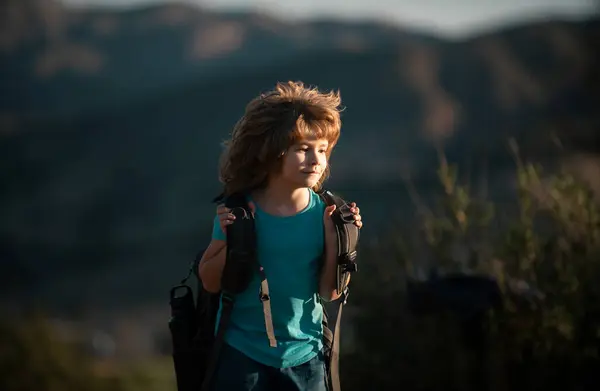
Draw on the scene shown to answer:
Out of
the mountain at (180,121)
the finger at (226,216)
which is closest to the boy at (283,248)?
the finger at (226,216)

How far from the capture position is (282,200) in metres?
3.57

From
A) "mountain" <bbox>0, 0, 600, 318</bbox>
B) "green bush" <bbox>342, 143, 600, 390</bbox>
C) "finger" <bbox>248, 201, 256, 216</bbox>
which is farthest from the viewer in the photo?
"mountain" <bbox>0, 0, 600, 318</bbox>

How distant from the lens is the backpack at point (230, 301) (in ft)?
11.1

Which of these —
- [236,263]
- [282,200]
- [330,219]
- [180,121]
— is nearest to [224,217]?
[236,263]

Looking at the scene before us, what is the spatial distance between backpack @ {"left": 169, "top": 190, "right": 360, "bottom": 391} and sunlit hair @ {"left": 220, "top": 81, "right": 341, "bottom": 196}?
0.10 metres

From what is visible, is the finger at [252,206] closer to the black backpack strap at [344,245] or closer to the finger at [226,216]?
the finger at [226,216]

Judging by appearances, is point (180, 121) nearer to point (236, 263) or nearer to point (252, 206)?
point (252, 206)

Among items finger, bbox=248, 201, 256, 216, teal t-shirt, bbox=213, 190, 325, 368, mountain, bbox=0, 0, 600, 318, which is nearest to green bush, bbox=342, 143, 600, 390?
teal t-shirt, bbox=213, 190, 325, 368

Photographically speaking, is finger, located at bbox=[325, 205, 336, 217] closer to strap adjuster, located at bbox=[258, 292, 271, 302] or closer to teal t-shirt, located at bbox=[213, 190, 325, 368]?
teal t-shirt, located at bbox=[213, 190, 325, 368]

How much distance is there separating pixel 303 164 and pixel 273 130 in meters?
0.14

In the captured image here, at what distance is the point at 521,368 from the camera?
18.3ft

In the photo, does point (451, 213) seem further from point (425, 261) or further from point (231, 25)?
point (231, 25)

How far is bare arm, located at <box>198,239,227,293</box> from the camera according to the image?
344 cm

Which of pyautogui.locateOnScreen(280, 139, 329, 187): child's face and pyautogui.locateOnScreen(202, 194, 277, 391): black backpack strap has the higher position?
pyautogui.locateOnScreen(280, 139, 329, 187): child's face
